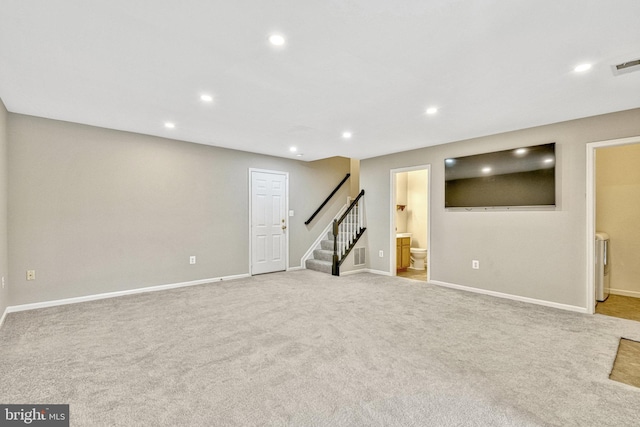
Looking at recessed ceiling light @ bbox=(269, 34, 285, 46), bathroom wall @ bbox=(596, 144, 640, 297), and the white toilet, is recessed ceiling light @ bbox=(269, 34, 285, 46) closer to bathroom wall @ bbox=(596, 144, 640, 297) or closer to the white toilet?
bathroom wall @ bbox=(596, 144, 640, 297)

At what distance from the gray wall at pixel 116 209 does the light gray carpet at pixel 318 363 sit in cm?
57

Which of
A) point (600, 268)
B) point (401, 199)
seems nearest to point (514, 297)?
point (600, 268)

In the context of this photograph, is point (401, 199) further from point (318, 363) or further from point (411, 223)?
point (318, 363)

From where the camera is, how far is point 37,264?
3670mm

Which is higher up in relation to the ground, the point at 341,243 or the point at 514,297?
the point at 341,243

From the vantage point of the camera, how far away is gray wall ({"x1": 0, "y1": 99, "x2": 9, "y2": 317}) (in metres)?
3.23

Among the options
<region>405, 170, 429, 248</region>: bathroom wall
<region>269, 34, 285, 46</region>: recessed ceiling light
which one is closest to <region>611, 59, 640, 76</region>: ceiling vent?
<region>269, 34, 285, 46</region>: recessed ceiling light

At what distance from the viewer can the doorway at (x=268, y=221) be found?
5715mm

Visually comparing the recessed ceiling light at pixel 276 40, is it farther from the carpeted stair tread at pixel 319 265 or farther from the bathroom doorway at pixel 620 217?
the bathroom doorway at pixel 620 217

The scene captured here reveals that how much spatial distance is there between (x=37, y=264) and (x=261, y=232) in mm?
3224

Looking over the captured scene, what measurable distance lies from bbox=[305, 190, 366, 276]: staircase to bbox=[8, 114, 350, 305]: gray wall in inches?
62.3

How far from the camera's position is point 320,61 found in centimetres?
230

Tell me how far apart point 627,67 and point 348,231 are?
4730mm

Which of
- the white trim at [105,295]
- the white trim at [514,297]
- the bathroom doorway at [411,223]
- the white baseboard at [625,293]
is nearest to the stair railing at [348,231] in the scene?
the bathroom doorway at [411,223]
